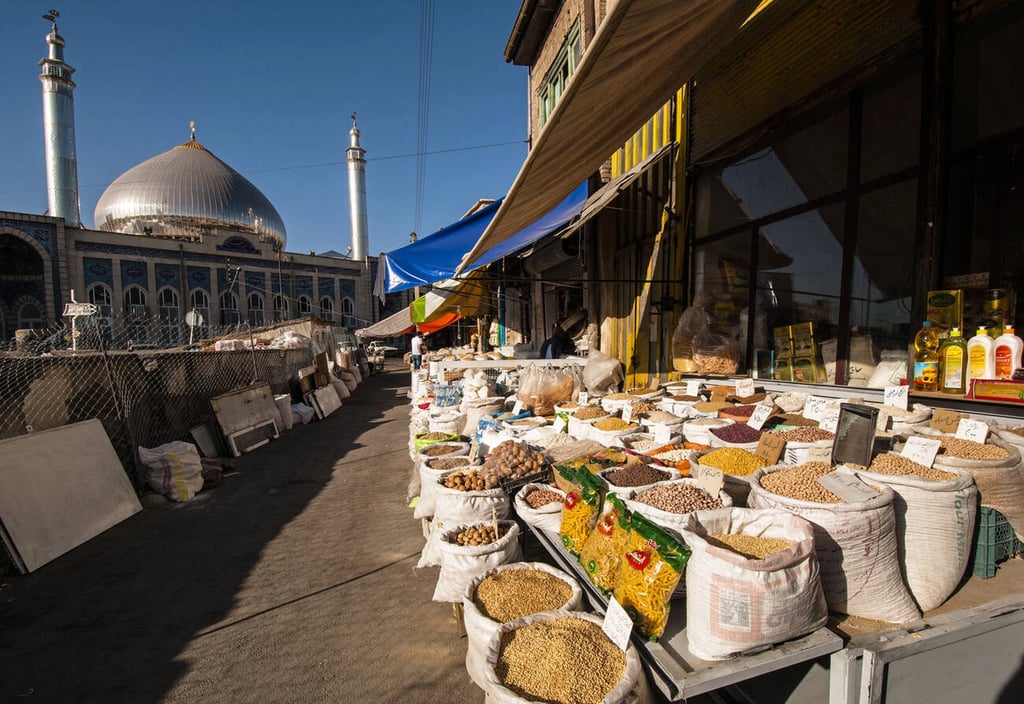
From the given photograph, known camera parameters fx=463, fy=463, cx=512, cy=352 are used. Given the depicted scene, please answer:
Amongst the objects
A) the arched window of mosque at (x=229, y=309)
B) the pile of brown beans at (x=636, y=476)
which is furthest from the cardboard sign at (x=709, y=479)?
the arched window of mosque at (x=229, y=309)

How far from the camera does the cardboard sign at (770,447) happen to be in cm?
262

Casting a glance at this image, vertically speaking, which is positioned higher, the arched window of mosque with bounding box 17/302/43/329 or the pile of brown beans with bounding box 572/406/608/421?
the arched window of mosque with bounding box 17/302/43/329

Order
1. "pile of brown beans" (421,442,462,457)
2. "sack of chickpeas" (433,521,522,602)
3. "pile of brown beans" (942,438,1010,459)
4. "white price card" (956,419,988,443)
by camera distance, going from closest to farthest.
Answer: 1. "pile of brown beans" (942,438,1010,459)
2. "white price card" (956,419,988,443)
3. "sack of chickpeas" (433,521,522,602)
4. "pile of brown beans" (421,442,462,457)

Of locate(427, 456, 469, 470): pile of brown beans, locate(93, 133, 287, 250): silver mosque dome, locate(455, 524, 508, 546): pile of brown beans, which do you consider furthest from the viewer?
locate(93, 133, 287, 250): silver mosque dome

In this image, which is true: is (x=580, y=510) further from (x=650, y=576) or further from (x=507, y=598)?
(x=650, y=576)

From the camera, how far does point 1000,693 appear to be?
70.1 inches

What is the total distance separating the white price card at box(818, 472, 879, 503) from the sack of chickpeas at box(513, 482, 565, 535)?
1356mm

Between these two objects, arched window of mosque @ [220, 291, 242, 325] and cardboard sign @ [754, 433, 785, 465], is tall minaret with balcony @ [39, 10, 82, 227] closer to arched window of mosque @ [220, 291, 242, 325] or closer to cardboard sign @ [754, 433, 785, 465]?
arched window of mosque @ [220, 291, 242, 325]

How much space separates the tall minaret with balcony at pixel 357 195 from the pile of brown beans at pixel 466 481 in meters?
42.1

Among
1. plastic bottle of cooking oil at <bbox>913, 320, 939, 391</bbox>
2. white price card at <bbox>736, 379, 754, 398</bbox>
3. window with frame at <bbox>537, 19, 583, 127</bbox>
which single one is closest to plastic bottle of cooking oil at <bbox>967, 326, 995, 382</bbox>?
plastic bottle of cooking oil at <bbox>913, 320, 939, 391</bbox>

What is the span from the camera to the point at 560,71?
8.66 meters

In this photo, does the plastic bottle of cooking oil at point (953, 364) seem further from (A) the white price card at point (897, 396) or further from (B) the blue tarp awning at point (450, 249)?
(B) the blue tarp awning at point (450, 249)

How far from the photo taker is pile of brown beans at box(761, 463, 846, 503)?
190cm

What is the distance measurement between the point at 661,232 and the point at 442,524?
413 centimetres
